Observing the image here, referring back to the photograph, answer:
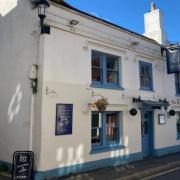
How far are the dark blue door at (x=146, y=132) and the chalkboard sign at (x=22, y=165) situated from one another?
6.26m

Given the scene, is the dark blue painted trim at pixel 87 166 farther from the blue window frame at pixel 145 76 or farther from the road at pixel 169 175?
the blue window frame at pixel 145 76

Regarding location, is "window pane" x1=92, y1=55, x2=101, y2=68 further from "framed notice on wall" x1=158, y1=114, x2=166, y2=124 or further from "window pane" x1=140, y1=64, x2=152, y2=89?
"framed notice on wall" x1=158, y1=114, x2=166, y2=124

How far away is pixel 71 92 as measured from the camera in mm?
9211

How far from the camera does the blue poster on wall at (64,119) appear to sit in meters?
8.68

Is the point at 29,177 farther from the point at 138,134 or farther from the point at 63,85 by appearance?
the point at 138,134

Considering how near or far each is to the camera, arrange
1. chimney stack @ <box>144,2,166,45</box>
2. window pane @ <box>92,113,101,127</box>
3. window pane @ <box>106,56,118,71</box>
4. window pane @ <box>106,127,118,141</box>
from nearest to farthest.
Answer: window pane @ <box>92,113,101,127</box>
window pane @ <box>106,127,118,141</box>
window pane @ <box>106,56,118,71</box>
chimney stack @ <box>144,2,166,45</box>

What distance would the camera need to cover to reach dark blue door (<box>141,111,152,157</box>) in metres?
12.4

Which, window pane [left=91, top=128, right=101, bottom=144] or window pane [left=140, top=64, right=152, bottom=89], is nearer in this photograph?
window pane [left=91, top=128, right=101, bottom=144]

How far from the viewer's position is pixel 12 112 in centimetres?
946

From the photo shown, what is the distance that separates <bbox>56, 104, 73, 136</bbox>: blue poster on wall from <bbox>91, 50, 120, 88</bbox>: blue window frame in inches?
68.9

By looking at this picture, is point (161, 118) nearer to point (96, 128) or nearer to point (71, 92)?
point (96, 128)

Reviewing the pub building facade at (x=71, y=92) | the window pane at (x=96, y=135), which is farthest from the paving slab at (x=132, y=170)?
the window pane at (x=96, y=135)

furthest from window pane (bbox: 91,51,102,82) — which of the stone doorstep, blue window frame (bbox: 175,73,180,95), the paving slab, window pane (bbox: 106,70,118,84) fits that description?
blue window frame (bbox: 175,73,180,95)

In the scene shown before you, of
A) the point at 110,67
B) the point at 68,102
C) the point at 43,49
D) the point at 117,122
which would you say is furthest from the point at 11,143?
the point at 110,67
